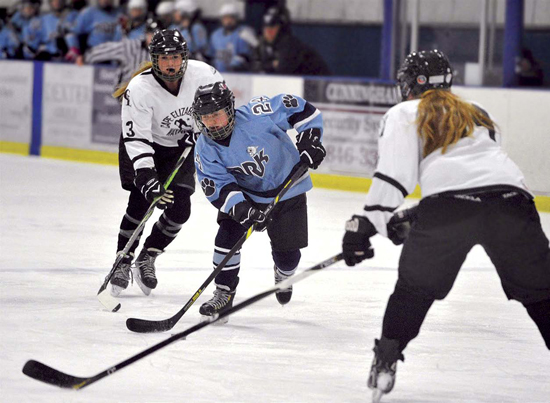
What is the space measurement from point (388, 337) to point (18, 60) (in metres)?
8.10

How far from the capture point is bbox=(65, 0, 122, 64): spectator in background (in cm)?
1021

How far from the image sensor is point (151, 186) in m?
3.97

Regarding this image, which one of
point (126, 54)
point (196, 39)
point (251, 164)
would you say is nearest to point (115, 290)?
point (251, 164)

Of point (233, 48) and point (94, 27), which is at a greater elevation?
point (94, 27)

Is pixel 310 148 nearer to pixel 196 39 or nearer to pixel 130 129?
pixel 130 129

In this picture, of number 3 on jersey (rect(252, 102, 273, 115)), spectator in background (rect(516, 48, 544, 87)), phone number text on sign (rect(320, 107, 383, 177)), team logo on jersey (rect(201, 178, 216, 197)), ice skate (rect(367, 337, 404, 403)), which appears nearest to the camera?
ice skate (rect(367, 337, 404, 403))

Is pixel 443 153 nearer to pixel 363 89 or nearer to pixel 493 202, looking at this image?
pixel 493 202

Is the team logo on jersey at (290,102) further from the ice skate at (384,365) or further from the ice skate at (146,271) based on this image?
the ice skate at (384,365)

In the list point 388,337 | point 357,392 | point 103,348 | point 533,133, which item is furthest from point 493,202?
point 533,133

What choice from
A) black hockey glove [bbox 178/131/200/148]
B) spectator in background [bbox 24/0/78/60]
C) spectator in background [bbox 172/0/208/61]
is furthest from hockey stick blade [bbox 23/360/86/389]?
spectator in background [bbox 24/0/78/60]

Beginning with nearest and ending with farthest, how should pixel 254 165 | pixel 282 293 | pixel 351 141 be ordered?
pixel 254 165
pixel 282 293
pixel 351 141

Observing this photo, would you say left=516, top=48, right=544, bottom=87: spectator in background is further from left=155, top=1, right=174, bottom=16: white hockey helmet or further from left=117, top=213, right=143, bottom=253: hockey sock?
left=117, top=213, right=143, bottom=253: hockey sock

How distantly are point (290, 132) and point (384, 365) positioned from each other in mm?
5580

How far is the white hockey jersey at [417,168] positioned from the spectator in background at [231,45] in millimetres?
6536
